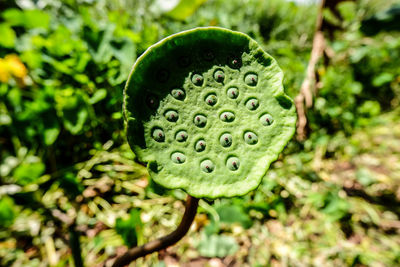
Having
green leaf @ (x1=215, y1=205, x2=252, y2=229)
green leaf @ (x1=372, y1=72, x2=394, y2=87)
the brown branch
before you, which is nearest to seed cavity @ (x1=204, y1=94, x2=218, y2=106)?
green leaf @ (x1=215, y1=205, x2=252, y2=229)

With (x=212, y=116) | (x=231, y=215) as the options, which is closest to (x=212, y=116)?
(x=212, y=116)

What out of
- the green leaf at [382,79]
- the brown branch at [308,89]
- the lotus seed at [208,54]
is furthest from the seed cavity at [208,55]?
the green leaf at [382,79]

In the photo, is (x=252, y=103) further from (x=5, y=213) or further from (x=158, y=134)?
(x=5, y=213)

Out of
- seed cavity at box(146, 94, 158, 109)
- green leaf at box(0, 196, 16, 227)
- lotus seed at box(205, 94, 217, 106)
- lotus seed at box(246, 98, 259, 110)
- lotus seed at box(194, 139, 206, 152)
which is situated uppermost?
lotus seed at box(246, 98, 259, 110)

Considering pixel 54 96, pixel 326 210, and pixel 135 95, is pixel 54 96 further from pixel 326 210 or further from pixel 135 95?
pixel 326 210

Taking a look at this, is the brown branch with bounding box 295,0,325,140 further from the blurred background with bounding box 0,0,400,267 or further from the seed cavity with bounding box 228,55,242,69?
the seed cavity with bounding box 228,55,242,69

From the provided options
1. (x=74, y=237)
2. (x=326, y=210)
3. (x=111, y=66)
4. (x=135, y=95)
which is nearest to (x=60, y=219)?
(x=74, y=237)

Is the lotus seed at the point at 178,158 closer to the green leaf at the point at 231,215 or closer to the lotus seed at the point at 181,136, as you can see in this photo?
the lotus seed at the point at 181,136
